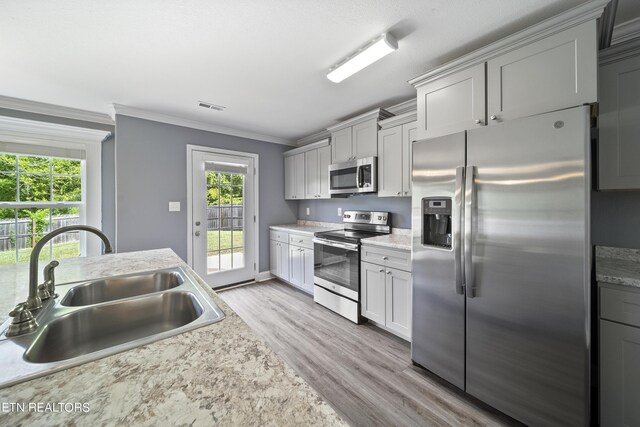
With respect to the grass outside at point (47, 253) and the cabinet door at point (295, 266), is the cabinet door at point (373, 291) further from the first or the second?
the grass outside at point (47, 253)

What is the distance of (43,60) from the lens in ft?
6.56

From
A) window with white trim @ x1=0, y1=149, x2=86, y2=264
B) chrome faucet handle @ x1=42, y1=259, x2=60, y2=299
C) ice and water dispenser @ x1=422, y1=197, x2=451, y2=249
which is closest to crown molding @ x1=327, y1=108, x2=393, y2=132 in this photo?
ice and water dispenser @ x1=422, y1=197, x2=451, y2=249

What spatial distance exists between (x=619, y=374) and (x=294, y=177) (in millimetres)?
3881

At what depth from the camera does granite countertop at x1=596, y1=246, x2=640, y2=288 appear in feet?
4.38

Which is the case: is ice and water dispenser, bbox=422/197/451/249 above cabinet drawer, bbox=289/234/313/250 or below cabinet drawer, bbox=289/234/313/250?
above

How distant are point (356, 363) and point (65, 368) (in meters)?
1.93

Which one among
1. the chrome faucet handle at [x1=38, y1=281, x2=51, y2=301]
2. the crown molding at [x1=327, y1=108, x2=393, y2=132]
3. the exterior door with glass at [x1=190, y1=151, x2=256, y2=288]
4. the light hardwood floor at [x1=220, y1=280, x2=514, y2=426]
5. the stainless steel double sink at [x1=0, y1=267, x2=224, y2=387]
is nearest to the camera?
the stainless steel double sink at [x1=0, y1=267, x2=224, y2=387]

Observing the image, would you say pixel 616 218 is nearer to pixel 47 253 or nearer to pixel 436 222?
pixel 436 222

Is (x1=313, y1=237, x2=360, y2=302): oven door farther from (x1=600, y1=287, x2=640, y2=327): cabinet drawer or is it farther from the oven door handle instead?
(x1=600, y1=287, x2=640, y2=327): cabinet drawer

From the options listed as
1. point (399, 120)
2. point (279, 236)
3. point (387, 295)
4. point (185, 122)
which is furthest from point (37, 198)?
point (399, 120)

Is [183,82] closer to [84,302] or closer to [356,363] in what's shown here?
[84,302]

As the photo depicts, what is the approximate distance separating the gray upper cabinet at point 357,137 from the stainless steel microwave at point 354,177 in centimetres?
10

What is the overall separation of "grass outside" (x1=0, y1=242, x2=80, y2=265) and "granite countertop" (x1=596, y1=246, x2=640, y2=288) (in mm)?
5004

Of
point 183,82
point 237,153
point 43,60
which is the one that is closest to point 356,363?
point 183,82
